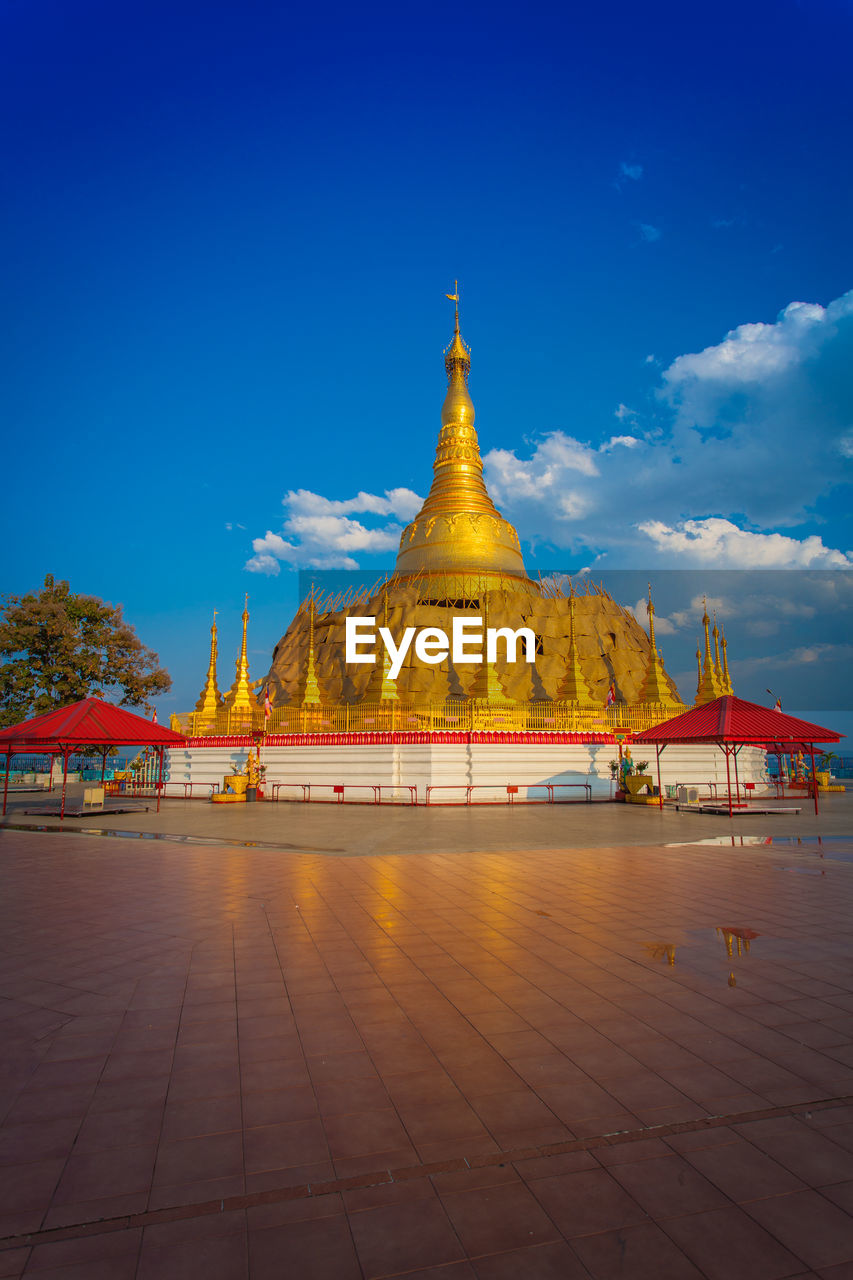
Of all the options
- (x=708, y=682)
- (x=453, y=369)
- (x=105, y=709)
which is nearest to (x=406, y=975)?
(x=105, y=709)

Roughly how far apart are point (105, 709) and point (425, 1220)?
19760 mm

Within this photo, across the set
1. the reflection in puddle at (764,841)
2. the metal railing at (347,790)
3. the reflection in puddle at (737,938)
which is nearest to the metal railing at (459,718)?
the metal railing at (347,790)

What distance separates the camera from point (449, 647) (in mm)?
38156

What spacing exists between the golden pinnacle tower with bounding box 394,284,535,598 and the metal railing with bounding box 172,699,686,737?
561 inches

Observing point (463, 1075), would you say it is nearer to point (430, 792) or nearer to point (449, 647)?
point (430, 792)

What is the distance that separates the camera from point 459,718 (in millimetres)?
26422

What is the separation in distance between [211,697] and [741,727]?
72.2ft

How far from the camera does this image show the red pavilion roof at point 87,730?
18.7m

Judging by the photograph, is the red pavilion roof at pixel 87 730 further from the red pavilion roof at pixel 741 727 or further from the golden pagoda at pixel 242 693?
the red pavilion roof at pixel 741 727

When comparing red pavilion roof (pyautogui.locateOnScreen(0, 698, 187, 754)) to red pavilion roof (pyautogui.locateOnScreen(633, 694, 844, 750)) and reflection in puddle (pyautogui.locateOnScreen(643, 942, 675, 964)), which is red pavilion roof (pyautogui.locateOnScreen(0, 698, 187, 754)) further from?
reflection in puddle (pyautogui.locateOnScreen(643, 942, 675, 964))

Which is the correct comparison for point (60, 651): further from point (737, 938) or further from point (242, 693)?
point (737, 938)

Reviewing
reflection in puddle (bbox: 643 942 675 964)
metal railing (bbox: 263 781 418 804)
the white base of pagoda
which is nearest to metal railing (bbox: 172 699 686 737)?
the white base of pagoda

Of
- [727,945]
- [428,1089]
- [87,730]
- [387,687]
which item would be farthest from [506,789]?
[428,1089]

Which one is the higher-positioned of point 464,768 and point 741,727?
point 741,727
